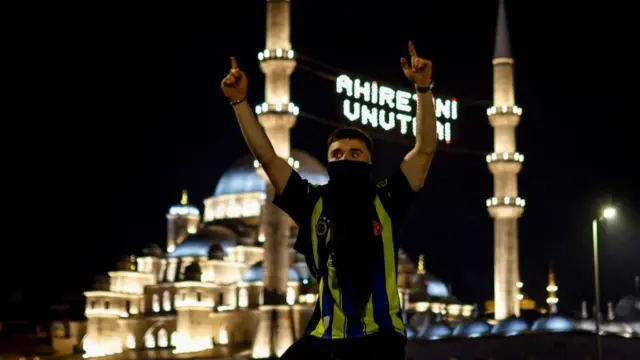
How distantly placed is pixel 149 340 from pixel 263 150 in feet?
149

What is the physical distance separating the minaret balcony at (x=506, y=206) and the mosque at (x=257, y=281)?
5 cm

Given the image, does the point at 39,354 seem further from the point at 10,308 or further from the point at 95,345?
the point at 10,308

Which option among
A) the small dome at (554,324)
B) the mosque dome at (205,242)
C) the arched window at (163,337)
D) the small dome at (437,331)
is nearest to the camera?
the small dome at (554,324)

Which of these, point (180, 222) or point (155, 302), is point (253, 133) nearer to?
point (155, 302)

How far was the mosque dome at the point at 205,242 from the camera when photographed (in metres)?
50.2

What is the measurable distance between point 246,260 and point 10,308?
1606 centimetres

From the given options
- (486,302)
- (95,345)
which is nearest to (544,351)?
(95,345)

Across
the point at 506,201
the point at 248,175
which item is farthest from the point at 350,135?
the point at 248,175

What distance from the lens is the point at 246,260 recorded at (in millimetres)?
50531

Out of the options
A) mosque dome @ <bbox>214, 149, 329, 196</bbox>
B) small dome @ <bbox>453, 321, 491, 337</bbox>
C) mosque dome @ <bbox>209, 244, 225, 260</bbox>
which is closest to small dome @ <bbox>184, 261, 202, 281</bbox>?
mosque dome @ <bbox>209, 244, 225, 260</bbox>

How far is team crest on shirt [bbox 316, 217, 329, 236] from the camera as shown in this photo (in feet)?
12.4

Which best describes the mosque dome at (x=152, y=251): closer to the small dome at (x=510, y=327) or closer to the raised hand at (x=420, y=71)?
the small dome at (x=510, y=327)

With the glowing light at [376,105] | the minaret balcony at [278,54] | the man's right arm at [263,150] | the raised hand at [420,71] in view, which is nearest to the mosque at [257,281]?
the minaret balcony at [278,54]

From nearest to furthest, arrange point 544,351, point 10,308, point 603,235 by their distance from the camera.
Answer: point 544,351, point 603,235, point 10,308
